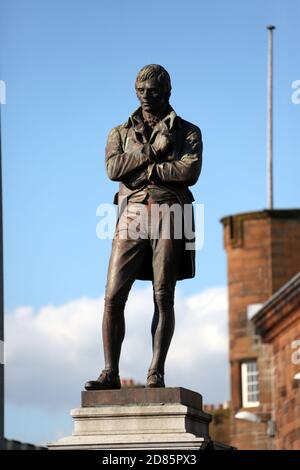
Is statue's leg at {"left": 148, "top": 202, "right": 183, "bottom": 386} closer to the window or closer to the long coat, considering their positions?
the long coat

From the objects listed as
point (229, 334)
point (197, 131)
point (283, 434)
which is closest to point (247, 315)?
point (229, 334)

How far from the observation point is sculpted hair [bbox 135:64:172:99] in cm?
2047

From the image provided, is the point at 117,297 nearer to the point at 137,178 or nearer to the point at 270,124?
the point at 137,178

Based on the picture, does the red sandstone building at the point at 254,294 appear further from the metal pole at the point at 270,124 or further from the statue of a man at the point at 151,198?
the statue of a man at the point at 151,198

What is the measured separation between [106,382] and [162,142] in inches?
98.7

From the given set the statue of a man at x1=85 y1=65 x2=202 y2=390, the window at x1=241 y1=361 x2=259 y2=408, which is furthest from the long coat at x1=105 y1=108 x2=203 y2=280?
the window at x1=241 y1=361 x2=259 y2=408

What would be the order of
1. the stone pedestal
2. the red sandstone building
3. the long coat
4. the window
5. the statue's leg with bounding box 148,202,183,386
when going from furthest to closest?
the window → the red sandstone building → the long coat → the statue's leg with bounding box 148,202,183,386 → the stone pedestal

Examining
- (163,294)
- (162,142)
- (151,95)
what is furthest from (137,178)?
(163,294)

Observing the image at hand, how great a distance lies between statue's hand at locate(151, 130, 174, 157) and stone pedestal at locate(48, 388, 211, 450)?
99.2 inches

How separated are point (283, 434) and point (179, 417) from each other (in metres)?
40.2

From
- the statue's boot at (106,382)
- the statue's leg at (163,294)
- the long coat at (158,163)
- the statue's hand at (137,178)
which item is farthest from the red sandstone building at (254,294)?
the statue's boot at (106,382)

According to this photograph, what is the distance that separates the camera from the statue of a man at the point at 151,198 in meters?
20.0
